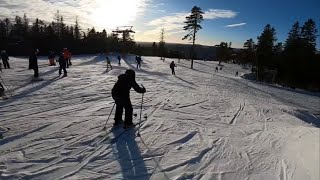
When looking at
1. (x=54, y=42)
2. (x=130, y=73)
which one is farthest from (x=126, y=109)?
(x=54, y=42)

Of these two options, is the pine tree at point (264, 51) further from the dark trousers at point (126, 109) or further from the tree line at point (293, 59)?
the dark trousers at point (126, 109)

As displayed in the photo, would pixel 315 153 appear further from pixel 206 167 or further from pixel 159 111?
pixel 159 111

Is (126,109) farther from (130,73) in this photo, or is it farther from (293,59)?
(293,59)

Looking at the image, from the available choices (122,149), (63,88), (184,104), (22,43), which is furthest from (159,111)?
(22,43)

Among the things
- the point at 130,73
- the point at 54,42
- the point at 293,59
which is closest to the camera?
the point at 130,73

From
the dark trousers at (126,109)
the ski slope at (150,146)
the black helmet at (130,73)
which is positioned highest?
the black helmet at (130,73)

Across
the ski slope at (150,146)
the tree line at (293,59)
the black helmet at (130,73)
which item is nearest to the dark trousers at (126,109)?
the ski slope at (150,146)

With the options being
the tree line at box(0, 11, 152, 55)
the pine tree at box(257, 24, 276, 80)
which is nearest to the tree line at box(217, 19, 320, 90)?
the pine tree at box(257, 24, 276, 80)

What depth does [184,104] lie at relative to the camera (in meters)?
14.2

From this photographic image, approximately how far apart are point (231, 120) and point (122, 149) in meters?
6.02

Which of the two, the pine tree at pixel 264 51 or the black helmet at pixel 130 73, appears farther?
the pine tree at pixel 264 51

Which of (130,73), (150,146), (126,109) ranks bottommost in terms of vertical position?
(150,146)

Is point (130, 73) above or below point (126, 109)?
above

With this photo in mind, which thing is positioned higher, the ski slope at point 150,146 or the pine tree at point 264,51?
the pine tree at point 264,51
